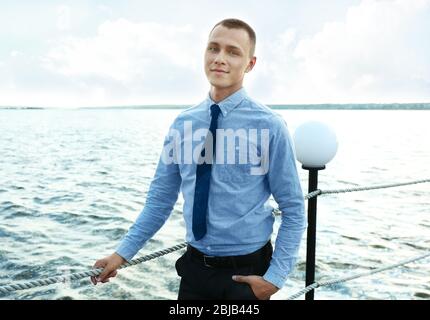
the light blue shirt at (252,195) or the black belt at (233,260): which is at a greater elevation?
the light blue shirt at (252,195)

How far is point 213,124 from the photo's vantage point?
6.97 ft

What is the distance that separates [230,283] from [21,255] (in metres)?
6.65

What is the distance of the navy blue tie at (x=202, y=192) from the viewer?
2102mm

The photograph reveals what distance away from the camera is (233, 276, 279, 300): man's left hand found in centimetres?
206

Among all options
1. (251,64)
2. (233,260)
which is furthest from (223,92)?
(233,260)

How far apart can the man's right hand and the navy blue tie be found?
16.4 inches

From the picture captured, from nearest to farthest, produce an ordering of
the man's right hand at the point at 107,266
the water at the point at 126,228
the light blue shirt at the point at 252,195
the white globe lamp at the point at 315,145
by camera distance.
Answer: the light blue shirt at the point at 252,195
the man's right hand at the point at 107,266
the white globe lamp at the point at 315,145
the water at the point at 126,228

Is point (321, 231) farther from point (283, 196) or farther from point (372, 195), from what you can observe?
point (283, 196)

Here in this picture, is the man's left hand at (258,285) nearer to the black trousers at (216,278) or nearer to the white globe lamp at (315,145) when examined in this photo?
the black trousers at (216,278)

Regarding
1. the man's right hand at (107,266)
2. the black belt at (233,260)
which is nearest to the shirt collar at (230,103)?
the black belt at (233,260)

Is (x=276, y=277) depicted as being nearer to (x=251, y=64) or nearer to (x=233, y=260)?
(x=233, y=260)

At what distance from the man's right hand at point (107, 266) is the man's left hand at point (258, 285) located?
0.58m

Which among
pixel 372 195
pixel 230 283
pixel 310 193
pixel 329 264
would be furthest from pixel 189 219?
pixel 372 195
